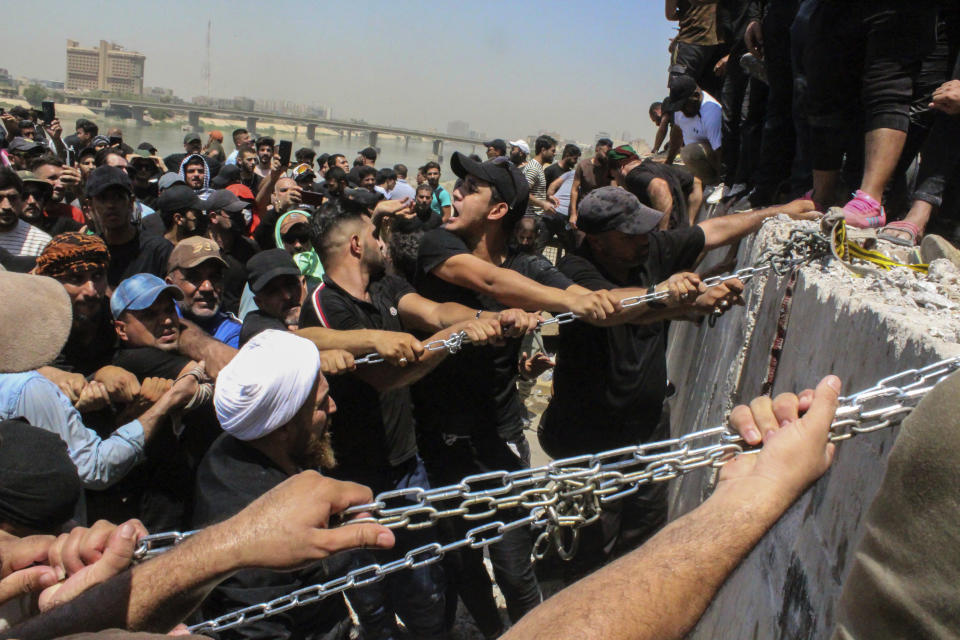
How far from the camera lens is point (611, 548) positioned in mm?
4141

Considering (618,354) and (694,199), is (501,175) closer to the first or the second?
(618,354)

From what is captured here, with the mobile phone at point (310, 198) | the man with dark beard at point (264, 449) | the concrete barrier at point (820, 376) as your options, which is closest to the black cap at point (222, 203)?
the mobile phone at point (310, 198)

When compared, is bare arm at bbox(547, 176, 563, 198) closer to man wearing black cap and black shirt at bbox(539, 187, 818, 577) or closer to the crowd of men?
the crowd of men

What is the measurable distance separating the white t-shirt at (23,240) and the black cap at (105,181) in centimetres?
46

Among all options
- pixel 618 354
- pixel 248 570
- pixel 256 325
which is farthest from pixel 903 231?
pixel 256 325

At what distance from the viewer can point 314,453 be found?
2854 millimetres

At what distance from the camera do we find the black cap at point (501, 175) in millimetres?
3895

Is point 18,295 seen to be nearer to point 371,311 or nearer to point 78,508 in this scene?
point 78,508

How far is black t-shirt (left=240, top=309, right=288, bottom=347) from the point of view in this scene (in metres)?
4.04

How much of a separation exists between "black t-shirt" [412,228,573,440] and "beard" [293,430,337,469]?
0.99m

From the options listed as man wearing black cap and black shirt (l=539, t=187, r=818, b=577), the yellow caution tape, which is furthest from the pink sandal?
the yellow caution tape

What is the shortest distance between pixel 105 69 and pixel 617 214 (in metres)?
129

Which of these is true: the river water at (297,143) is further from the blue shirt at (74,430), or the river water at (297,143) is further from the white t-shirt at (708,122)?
the blue shirt at (74,430)

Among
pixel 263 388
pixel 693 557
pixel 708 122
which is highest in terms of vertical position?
pixel 708 122
